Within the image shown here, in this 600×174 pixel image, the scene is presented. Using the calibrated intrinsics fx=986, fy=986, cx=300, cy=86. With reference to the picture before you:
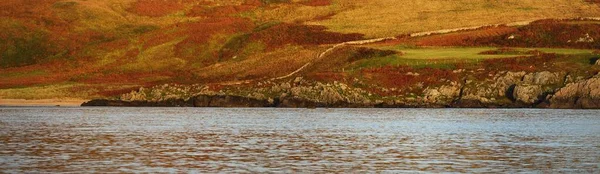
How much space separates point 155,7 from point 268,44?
33.0 metres

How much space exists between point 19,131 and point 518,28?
302ft

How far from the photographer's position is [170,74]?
123 meters

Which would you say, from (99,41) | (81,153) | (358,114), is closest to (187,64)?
(99,41)

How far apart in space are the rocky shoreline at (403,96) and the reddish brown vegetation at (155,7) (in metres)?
51.2

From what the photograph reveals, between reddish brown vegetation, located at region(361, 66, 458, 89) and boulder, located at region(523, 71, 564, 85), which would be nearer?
boulder, located at region(523, 71, 564, 85)

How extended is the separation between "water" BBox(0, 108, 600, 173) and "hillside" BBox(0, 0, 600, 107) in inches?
998

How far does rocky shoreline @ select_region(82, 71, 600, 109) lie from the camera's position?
99625 millimetres

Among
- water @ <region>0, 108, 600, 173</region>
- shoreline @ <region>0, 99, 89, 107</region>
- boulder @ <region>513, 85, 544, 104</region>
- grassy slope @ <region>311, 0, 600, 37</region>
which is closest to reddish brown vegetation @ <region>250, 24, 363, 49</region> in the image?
grassy slope @ <region>311, 0, 600, 37</region>

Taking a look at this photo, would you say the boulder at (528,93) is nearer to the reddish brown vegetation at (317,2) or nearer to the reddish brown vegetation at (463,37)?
the reddish brown vegetation at (463,37)

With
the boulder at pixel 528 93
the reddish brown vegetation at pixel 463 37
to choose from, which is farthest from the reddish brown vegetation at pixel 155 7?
the boulder at pixel 528 93

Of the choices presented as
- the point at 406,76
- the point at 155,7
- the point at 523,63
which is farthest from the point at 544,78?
the point at 155,7

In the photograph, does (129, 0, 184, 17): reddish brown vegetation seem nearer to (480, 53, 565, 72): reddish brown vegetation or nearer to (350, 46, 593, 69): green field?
(350, 46, 593, 69): green field

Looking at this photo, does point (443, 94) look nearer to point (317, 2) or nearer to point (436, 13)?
point (436, 13)

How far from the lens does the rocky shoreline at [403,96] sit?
99.6 metres
